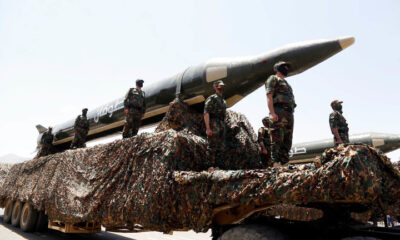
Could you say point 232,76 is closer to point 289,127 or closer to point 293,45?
point 293,45

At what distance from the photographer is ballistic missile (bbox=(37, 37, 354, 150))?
4080mm

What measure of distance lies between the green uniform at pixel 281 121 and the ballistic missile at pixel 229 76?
936 millimetres

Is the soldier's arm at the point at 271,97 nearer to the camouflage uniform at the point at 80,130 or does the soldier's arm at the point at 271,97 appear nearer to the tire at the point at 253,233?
the tire at the point at 253,233

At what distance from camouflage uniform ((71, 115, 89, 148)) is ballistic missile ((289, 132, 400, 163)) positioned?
26.7 feet

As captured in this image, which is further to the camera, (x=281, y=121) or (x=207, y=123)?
(x=207, y=123)

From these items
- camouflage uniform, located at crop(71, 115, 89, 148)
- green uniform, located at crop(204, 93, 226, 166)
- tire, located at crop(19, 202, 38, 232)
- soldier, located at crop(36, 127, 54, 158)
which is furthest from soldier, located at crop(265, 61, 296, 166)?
soldier, located at crop(36, 127, 54, 158)

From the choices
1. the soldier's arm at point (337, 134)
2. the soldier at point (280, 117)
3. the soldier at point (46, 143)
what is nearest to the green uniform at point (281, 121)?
the soldier at point (280, 117)

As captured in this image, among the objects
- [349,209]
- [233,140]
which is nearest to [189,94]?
[233,140]

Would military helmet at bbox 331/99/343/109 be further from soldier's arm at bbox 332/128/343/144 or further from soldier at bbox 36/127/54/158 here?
soldier at bbox 36/127/54/158

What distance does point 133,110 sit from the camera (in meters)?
5.91

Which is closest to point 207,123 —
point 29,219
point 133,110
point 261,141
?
point 261,141

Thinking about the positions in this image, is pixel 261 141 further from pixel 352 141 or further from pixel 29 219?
pixel 352 141

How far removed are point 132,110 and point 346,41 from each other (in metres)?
4.02

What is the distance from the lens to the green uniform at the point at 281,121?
134 inches
